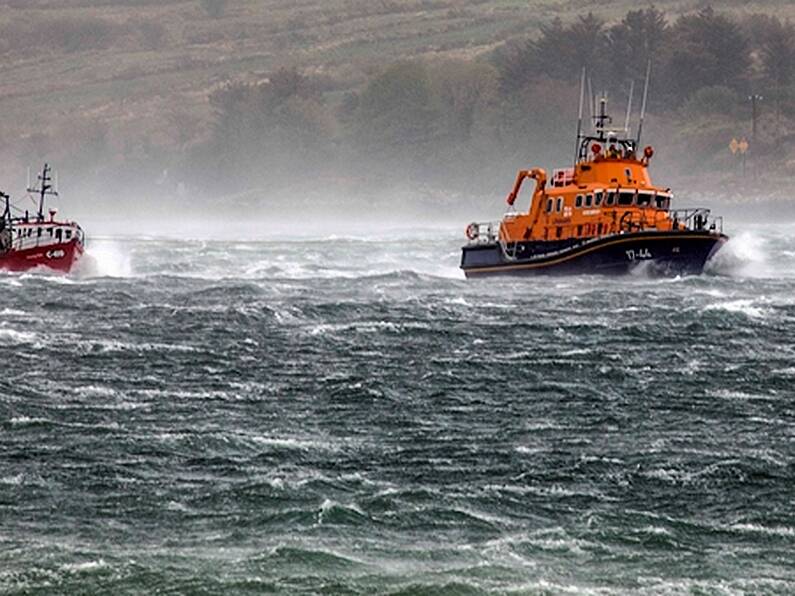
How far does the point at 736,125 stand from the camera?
183250 mm

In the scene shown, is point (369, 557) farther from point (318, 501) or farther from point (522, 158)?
point (522, 158)

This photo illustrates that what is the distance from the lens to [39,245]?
224 feet

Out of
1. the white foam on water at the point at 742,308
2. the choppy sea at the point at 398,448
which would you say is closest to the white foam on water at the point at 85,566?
the choppy sea at the point at 398,448

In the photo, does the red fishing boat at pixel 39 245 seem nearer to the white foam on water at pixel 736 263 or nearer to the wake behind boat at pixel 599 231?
the wake behind boat at pixel 599 231

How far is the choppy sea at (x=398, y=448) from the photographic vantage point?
22.5 metres

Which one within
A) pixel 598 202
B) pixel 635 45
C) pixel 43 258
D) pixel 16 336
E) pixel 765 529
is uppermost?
pixel 635 45

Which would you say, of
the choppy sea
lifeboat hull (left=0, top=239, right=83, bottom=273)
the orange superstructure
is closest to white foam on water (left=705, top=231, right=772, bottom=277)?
the orange superstructure

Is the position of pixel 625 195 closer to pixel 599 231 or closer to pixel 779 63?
pixel 599 231

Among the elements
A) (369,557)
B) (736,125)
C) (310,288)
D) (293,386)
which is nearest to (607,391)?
(293,386)

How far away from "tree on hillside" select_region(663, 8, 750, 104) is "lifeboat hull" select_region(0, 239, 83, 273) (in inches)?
5203

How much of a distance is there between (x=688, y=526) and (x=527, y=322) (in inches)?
874

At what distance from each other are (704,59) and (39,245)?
442ft

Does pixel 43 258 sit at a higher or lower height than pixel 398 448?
higher

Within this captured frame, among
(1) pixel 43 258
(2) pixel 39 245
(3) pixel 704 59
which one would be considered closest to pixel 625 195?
(1) pixel 43 258
